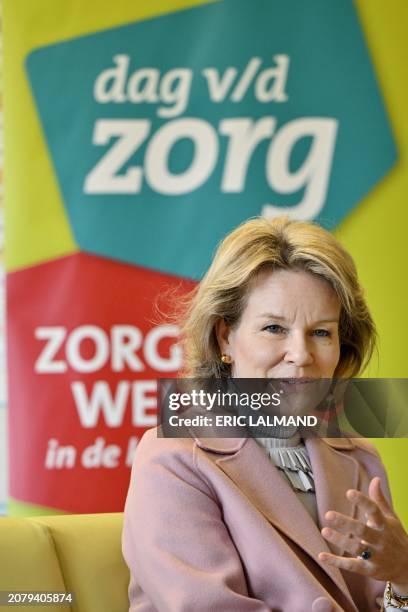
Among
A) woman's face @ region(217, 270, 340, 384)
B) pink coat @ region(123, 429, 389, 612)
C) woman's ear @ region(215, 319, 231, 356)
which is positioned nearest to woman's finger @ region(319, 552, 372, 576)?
pink coat @ region(123, 429, 389, 612)

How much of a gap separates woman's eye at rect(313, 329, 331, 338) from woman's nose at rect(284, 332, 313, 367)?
0.11ft

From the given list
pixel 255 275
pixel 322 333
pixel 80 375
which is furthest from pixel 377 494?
pixel 80 375

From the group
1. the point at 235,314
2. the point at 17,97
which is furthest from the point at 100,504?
the point at 235,314

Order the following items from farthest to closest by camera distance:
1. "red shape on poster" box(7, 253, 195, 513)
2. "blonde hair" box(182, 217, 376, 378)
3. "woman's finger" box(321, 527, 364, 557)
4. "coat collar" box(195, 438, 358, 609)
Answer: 1. "red shape on poster" box(7, 253, 195, 513)
2. "blonde hair" box(182, 217, 376, 378)
3. "coat collar" box(195, 438, 358, 609)
4. "woman's finger" box(321, 527, 364, 557)

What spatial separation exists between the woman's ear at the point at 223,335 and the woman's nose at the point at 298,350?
0.16 meters

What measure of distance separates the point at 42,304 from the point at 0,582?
1.57m

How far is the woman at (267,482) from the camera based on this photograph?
157cm

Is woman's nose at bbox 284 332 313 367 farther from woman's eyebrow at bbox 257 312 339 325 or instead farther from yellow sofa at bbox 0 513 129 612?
yellow sofa at bbox 0 513 129 612

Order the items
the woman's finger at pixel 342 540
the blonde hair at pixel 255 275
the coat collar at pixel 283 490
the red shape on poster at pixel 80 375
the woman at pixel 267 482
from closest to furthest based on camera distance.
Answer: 1. the woman's finger at pixel 342 540
2. the woman at pixel 267 482
3. the coat collar at pixel 283 490
4. the blonde hair at pixel 255 275
5. the red shape on poster at pixel 80 375

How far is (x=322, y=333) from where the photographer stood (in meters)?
1.81

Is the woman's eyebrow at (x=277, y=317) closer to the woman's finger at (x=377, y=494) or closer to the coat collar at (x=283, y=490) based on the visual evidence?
the coat collar at (x=283, y=490)

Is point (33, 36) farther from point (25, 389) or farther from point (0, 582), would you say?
point (0, 582)

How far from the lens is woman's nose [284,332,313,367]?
1.75m

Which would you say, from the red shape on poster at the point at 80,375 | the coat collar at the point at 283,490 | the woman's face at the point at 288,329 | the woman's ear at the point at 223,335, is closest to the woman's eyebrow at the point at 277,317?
the woman's face at the point at 288,329
